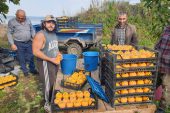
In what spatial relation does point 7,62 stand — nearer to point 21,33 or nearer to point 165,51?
point 21,33

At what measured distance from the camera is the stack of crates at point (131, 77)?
4.07 metres

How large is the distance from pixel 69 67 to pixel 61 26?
567cm

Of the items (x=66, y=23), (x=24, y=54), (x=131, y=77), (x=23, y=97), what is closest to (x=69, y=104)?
(x=131, y=77)

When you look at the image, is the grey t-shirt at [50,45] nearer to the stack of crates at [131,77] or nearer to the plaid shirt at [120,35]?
the stack of crates at [131,77]

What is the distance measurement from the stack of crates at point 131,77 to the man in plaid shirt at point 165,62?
0.58 m

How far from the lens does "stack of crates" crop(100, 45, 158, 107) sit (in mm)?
4074

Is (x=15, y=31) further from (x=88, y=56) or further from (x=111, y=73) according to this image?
(x=111, y=73)

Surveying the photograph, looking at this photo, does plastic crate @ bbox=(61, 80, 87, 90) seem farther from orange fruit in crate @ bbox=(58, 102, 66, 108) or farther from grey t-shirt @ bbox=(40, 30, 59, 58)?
orange fruit in crate @ bbox=(58, 102, 66, 108)

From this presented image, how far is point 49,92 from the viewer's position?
538 cm

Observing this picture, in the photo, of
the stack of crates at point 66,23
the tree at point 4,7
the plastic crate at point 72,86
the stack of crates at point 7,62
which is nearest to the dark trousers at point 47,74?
the plastic crate at point 72,86

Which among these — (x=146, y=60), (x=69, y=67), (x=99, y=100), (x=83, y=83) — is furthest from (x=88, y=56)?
(x=146, y=60)

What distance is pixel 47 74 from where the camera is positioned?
5.32 m

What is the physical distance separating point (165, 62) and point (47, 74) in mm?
2187

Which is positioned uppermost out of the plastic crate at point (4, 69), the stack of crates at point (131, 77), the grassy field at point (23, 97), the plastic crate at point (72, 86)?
the stack of crates at point (131, 77)
